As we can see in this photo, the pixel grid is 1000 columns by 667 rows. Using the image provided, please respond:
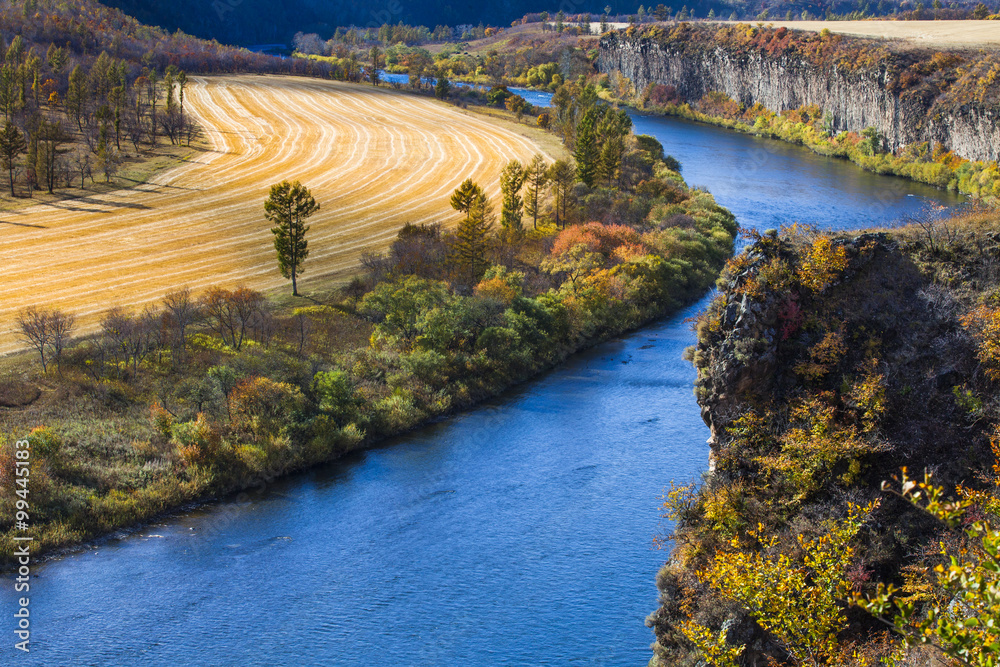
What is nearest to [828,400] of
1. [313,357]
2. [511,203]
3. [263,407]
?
[263,407]

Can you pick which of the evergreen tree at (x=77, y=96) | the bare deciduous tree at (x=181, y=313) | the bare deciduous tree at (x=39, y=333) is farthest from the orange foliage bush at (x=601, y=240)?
the evergreen tree at (x=77, y=96)

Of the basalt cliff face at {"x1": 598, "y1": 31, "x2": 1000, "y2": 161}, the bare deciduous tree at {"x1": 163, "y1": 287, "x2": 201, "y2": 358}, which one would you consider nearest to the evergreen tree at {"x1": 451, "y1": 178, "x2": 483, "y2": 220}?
the bare deciduous tree at {"x1": 163, "y1": 287, "x2": 201, "y2": 358}

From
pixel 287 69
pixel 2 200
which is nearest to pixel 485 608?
pixel 2 200

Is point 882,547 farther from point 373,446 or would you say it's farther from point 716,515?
point 373,446

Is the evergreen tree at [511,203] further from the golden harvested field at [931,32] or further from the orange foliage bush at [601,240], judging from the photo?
the golden harvested field at [931,32]

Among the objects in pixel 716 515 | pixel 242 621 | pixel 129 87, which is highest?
pixel 129 87

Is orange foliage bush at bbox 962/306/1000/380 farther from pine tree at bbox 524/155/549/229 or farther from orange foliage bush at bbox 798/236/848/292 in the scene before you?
pine tree at bbox 524/155/549/229

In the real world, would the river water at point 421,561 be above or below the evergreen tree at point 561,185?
below
